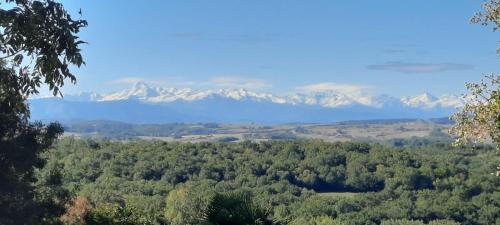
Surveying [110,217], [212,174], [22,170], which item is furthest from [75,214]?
[212,174]

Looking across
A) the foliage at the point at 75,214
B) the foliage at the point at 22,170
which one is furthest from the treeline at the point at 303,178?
the foliage at the point at 22,170

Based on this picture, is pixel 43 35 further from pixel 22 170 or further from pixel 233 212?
pixel 22 170

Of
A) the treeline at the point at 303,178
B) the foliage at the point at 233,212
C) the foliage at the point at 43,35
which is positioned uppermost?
the foliage at the point at 43,35

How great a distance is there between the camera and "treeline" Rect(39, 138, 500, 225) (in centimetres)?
8025

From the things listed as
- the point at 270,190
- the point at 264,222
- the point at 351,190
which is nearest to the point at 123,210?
the point at 264,222

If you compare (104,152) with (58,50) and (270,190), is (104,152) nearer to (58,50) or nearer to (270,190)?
(270,190)

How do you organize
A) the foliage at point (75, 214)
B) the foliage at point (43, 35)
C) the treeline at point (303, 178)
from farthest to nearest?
the treeline at point (303, 178)
the foliage at point (75, 214)
the foliage at point (43, 35)

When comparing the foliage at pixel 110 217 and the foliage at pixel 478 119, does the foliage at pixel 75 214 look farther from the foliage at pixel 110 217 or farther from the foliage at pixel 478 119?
the foliage at pixel 478 119

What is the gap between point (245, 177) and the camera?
335ft

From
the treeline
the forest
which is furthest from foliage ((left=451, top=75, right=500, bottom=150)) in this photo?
the treeline

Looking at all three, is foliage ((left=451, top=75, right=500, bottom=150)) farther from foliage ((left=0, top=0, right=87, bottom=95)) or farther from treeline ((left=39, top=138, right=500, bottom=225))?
treeline ((left=39, top=138, right=500, bottom=225))

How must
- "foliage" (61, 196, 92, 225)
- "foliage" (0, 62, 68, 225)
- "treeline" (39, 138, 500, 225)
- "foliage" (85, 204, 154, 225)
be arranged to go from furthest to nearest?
"treeline" (39, 138, 500, 225) < "foliage" (85, 204, 154, 225) < "foliage" (61, 196, 92, 225) < "foliage" (0, 62, 68, 225)

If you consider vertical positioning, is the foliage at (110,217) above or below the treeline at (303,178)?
above

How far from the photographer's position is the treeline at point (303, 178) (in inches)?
3159
